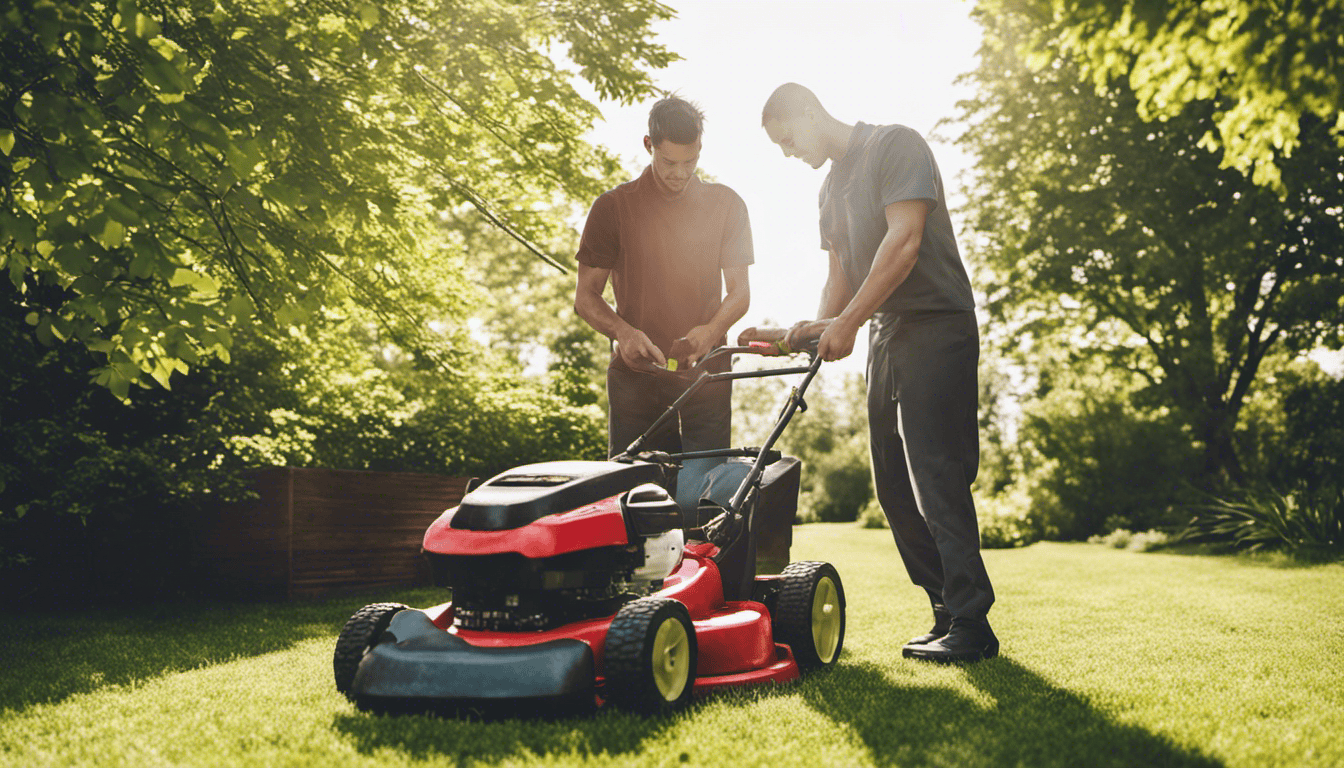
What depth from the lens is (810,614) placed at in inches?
137

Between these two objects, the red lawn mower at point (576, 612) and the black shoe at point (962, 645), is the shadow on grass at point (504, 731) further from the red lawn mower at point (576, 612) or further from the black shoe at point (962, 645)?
the black shoe at point (962, 645)

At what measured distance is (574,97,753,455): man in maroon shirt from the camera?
4117 millimetres

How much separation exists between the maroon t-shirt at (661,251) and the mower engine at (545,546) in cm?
124

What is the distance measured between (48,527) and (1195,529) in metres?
14.3

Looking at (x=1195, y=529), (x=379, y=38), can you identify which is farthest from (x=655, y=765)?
(x=1195, y=529)

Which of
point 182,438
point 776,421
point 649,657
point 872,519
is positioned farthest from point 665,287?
point 872,519

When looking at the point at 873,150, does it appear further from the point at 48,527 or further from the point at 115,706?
the point at 48,527

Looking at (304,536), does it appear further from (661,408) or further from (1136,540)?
(1136,540)

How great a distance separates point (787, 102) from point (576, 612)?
224 centimetres

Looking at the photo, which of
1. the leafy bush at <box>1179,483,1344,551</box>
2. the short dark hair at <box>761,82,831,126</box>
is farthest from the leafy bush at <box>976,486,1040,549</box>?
the short dark hair at <box>761,82,831,126</box>

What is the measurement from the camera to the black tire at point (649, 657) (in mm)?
2598

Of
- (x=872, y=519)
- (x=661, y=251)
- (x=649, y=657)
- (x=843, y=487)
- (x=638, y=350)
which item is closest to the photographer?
(x=649, y=657)

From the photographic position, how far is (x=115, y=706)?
3.21m

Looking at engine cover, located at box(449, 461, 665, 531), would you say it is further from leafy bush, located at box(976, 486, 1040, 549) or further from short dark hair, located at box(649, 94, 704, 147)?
leafy bush, located at box(976, 486, 1040, 549)
